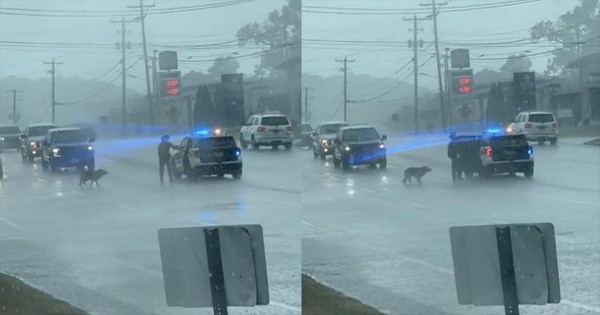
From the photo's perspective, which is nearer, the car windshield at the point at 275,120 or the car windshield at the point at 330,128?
the car windshield at the point at 275,120

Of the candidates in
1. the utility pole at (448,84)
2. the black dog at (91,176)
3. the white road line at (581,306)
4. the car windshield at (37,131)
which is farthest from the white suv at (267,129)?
the white road line at (581,306)

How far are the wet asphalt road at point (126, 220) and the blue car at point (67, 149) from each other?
0.06 meters

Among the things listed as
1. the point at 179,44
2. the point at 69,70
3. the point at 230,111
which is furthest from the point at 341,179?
the point at 69,70

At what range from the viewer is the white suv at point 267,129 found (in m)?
6.58

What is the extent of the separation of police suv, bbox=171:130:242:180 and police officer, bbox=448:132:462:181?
55.9 inches

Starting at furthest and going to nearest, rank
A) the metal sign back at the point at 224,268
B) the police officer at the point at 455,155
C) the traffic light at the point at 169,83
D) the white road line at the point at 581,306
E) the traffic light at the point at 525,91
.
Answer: the police officer at the point at 455,155 < the traffic light at the point at 525,91 < the traffic light at the point at 169,83 < the white road line at the point at 581,306 < the metal sign back at the point at 224,268

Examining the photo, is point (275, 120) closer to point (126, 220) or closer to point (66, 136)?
point (126, 220)

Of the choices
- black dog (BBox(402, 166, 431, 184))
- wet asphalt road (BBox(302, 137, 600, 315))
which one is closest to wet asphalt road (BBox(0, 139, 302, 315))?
wet asphalt road (BBox(302, 137, 600, 315))

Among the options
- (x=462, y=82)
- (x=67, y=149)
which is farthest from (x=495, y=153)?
(x=67, y=149)

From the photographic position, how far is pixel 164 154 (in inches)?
259

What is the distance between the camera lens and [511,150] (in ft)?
22.1

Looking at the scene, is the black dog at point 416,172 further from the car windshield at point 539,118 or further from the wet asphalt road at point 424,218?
the car windshield at point 539,118

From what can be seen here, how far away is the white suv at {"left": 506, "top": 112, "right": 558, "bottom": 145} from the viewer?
6707 mm

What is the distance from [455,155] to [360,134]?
2.15 feet
